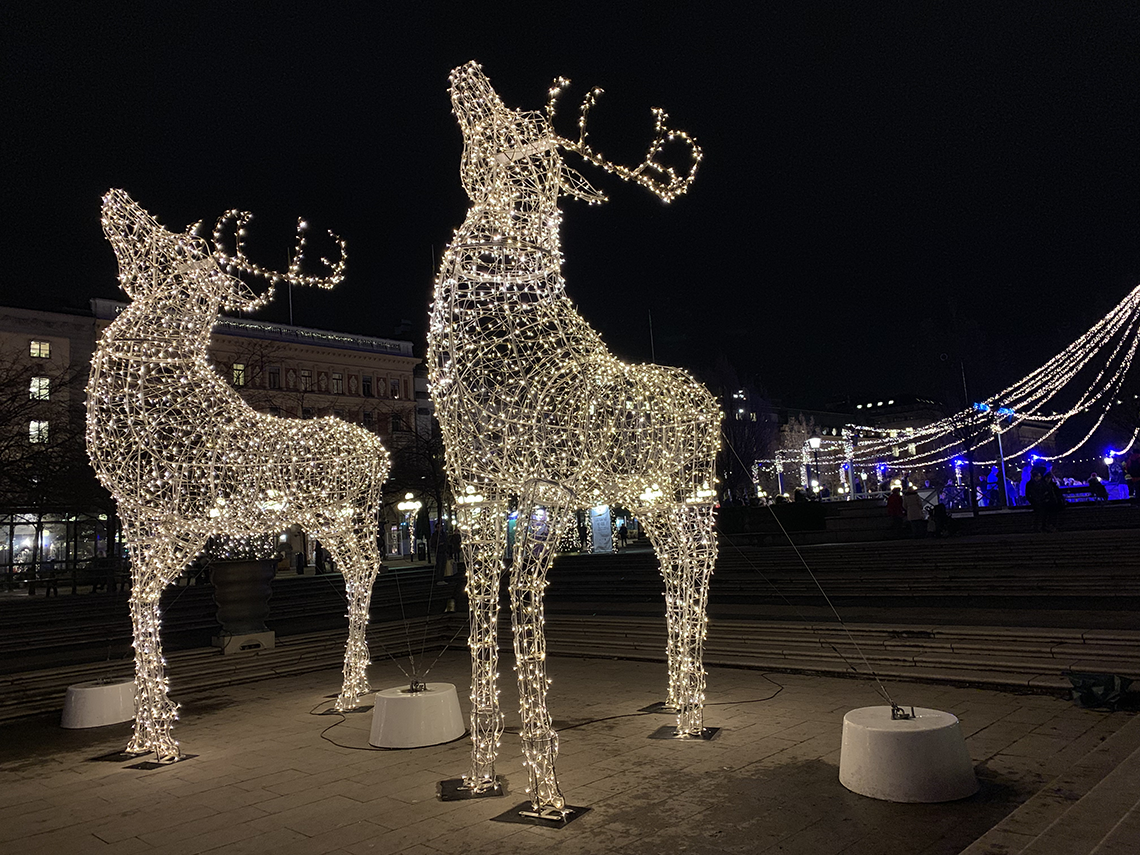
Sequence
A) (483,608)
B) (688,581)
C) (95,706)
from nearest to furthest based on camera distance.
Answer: (483,608), (688,581), (95,706)

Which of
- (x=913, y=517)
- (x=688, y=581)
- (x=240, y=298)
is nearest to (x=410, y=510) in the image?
(x=913, y=517)

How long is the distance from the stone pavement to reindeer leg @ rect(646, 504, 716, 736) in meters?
0.47

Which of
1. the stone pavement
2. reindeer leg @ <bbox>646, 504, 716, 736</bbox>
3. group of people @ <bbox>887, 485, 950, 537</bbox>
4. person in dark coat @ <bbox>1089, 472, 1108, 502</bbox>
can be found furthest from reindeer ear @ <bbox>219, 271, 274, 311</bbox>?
person in dark coat @ <bbox>1089, 472, 1108, 502</bbox>

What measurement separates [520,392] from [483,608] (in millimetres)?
1523

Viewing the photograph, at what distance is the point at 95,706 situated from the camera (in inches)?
326

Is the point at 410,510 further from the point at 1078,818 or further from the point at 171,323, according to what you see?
the point at 1078,818

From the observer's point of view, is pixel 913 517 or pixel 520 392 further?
pixel 913 517

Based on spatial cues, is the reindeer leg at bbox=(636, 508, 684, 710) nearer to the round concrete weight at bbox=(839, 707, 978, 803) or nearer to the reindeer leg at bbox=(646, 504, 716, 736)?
the reindeer leg at bbox=(646, 504, 716, 736)

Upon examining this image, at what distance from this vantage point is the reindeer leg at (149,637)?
22.3 feet

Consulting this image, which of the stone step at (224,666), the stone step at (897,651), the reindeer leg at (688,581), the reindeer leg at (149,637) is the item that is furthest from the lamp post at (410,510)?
the reindeer leg at (688,581)

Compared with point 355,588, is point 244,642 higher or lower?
lower

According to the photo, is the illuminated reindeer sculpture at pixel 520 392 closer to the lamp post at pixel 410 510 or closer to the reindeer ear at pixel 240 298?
→ the reindeer ear at pixel 240 298

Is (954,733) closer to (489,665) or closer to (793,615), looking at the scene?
(489,665)

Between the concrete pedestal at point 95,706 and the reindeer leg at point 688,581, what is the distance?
622 centimetres
